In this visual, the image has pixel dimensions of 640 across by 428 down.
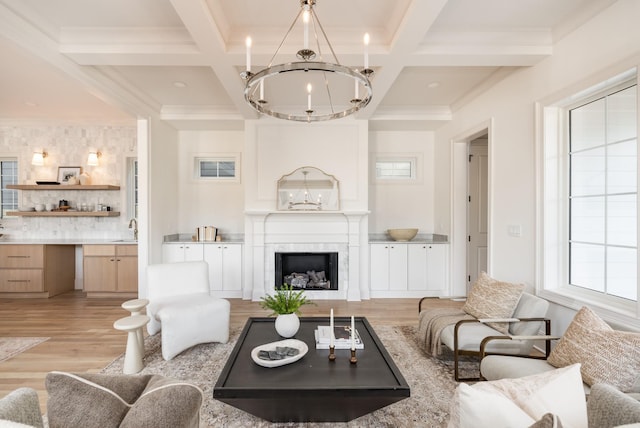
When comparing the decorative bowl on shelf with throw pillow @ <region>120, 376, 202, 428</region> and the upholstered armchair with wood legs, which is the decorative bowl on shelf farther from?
throw pillow @ <region>120, 376, 202, 428</region>

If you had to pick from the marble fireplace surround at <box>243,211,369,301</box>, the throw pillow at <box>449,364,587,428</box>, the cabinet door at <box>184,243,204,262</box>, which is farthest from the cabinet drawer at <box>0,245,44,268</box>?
the throw pillow at <box>449,364,587,428</box>

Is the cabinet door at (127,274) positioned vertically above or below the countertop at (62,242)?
below

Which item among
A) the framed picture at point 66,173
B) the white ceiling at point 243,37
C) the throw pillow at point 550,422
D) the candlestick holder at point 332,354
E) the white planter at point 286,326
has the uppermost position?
the white ceiling at point 243,37

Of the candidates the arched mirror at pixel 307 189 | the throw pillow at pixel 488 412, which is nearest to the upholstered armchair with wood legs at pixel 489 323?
the throw pillow at pixel 488 412

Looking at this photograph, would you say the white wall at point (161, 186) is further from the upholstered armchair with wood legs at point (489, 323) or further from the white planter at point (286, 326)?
the upholstered armchair with wood legs at point (489, 323)

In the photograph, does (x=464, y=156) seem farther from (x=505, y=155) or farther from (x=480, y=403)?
(x=480, y=403)

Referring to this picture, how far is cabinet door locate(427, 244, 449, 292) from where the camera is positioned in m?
5.18

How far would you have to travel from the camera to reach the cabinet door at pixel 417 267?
5168mm

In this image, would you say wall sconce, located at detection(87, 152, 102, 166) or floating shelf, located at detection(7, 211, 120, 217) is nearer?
floating shelf, located at detection(7, 211, 120, 217)

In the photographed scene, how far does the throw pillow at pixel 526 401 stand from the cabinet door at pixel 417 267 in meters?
4.06

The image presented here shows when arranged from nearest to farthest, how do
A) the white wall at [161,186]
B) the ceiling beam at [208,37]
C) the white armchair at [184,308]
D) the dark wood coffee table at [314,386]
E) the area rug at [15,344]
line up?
the dark wood coffee table at [314,386] → the ceiling beam at [208,37] → the white armchair at [184,308] → the area rug at [15,344] → the white wall at [161,186]

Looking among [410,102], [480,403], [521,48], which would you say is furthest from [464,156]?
[480,403]

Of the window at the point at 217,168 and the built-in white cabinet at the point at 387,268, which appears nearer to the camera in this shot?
the built-in white cabinet at the point at 387,268

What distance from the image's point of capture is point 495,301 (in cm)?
284
